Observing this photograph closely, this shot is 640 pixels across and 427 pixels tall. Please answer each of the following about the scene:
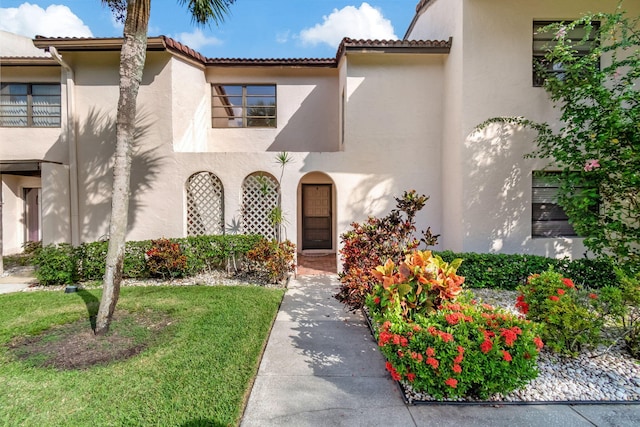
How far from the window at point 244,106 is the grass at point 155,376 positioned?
7680 millimetres

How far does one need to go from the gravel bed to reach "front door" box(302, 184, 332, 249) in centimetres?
949

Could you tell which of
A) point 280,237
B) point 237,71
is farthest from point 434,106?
point 237,71

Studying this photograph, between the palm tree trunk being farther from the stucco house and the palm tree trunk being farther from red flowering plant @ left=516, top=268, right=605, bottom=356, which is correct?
red flowering plant @ left=516, top=268, right=605, bottom=356

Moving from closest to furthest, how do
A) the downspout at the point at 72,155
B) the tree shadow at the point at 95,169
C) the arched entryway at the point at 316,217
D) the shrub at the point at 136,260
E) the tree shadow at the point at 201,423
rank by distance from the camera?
the tree shadow at the point at 201,423 < the shrub at the point at 136,260 < the downspout at the point at 72,155 < the tree shadow at the point at 95,169 < the arched entryway at the point at 316,217

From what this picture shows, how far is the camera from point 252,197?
1005 cm

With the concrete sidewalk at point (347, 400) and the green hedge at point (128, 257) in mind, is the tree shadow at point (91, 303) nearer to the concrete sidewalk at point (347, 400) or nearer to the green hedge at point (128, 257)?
the green hedge at point (128, 257)

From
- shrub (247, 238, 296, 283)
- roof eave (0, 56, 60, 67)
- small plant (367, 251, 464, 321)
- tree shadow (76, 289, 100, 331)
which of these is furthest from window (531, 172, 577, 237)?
roof eave (0, 56, 60, 67)

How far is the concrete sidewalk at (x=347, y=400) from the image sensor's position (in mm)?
3256

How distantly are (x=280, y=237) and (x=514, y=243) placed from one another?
Result: 276 inches

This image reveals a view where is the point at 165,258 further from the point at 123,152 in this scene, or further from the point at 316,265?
the point at 316,265

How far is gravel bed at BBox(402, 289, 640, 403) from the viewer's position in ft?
11.9

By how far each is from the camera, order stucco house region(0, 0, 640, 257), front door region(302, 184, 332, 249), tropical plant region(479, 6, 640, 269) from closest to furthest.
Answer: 1. tropical plant region(479, 6, 640, 269)
2. stucco house region(0, 0, 640, 257)
3. front door region(302, 184, 332, 249)

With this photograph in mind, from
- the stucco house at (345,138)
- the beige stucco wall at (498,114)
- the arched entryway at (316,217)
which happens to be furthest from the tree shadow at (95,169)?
the beige stucco wall at (498,114)

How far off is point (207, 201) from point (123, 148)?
5.01 metres
